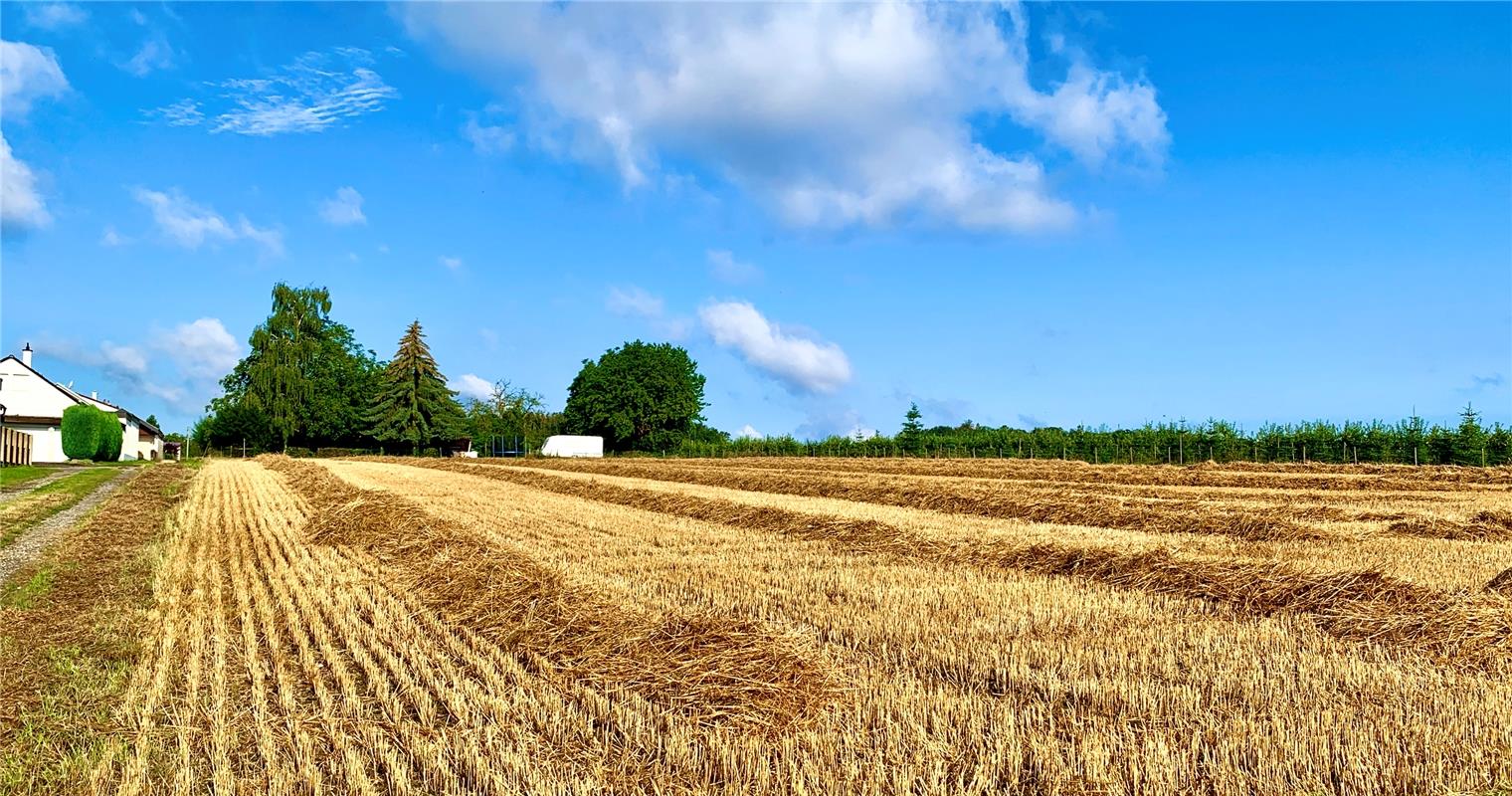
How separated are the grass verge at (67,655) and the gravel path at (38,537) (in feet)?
0.87

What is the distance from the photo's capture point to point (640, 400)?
263 ft

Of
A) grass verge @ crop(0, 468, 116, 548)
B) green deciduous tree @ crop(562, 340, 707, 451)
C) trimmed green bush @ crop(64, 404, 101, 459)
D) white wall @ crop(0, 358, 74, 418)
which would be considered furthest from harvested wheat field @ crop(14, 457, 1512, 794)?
green deciduous tree @ crop(562, 340, 707, 451)

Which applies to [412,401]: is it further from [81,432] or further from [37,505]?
[37,505]

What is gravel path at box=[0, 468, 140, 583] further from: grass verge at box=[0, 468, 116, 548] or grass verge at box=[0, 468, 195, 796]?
grass verge at box=[0, 468, 195, 796]

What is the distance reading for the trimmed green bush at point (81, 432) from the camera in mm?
52719

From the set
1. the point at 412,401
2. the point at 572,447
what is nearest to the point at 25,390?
the point at 412,401

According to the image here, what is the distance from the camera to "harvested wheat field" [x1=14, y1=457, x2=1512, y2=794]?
4.44 metres

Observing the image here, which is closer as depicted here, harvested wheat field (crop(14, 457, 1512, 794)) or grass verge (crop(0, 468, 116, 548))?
harvested wheat field (crop(14, 457, 1512, 794))

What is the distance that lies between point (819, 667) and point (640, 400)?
246 feet

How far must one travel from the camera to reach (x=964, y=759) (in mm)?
4453

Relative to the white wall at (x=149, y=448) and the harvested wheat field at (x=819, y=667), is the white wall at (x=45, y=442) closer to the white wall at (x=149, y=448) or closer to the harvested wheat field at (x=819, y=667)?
the white wall at (x=149, y=448)

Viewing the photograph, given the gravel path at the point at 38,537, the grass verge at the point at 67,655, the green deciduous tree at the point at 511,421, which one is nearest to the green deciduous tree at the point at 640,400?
the green deciduous tree at the point at 511,421

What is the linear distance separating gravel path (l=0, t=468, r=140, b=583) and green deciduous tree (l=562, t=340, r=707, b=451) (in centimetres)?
5846

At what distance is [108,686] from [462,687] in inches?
92.9
